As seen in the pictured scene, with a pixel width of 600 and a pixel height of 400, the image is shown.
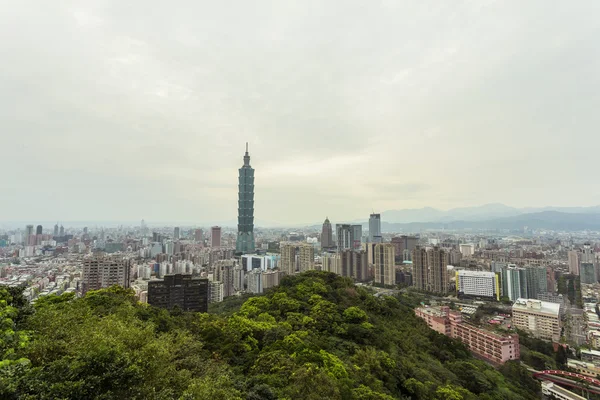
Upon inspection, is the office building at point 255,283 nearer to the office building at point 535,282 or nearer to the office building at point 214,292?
the office building at point 214,292

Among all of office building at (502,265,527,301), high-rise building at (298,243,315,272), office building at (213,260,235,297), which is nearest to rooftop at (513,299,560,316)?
office building at (502,265,527,301)

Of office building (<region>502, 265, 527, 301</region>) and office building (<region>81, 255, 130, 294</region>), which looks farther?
office building (<region>502, 265, 527, 301</region>)

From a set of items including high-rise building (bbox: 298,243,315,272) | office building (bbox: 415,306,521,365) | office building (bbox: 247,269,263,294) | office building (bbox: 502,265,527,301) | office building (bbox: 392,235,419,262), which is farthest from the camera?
office building (bbox: 392,235,419,262)

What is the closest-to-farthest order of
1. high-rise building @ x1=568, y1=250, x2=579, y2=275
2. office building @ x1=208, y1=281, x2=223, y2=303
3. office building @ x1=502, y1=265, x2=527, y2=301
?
office building @ x1=208, y1=281, x2=223, y2=303 → office building @ x1=502, y1=265, x2=527, y2=301 → high-rise building @ x1=568, y1=250, x2=579, y2=275

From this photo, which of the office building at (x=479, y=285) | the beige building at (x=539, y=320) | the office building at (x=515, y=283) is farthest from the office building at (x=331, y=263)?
the beige building at (x=539, y=320)

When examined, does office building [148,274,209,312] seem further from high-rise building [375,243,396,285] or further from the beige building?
the beige building

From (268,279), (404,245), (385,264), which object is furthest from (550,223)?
(268,279)
